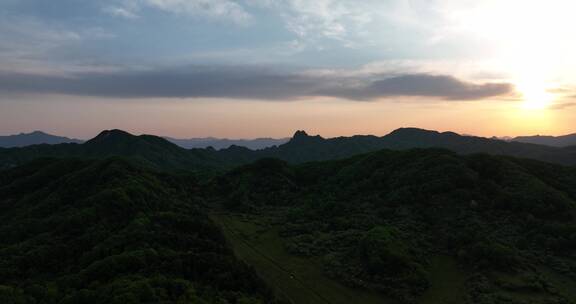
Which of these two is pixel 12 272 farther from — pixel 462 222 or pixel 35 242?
pixel 462 222

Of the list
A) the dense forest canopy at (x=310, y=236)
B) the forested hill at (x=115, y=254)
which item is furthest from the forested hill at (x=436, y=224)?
the forested hill at (x=115, y=254)

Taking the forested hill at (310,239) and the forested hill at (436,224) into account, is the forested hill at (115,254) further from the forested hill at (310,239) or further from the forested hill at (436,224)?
the forested hill at (436,224)

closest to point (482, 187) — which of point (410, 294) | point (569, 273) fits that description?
point (569, 273)

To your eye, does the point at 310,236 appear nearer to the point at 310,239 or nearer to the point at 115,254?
the point at 310,239

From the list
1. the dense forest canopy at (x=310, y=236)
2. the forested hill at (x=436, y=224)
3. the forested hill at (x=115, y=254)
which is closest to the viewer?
the forested hill at (x=115, y=254)

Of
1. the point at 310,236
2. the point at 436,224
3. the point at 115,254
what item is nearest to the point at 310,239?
the point at 310,236

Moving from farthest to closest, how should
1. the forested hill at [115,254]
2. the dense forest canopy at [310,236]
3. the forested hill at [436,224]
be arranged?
the forested hill at [436,224], the dense forest canopy at [310,236], the forested hill at [115,254]

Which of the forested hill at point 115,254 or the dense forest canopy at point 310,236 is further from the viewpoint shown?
the dense forest canopy at point 310,236
